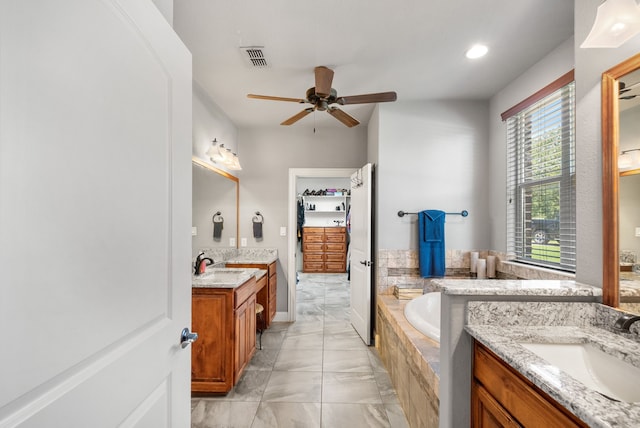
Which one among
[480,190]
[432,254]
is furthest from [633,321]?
[480,190]

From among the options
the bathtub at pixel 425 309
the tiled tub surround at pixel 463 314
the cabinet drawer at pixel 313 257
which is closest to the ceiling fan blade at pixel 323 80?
the tiled tub surround at pixel 463 314

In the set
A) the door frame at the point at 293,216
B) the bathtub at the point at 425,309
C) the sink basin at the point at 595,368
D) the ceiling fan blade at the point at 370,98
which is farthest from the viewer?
the door frame at the point at 293,216

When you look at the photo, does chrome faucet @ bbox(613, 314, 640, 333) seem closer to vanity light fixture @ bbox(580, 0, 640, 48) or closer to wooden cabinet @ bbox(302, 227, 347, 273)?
vanity light fixture @ bbox(580, 0, 640, 48)

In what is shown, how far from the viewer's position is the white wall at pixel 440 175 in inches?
125

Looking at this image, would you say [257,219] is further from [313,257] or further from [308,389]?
[313,257]

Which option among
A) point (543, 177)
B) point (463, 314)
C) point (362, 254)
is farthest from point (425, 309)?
point (463, 314)

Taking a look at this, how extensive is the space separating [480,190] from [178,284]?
3.13 metres

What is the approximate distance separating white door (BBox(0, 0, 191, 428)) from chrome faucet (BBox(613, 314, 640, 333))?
5.35ft

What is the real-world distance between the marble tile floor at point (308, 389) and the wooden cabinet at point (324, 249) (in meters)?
3.90

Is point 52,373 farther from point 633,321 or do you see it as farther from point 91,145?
point 633,321

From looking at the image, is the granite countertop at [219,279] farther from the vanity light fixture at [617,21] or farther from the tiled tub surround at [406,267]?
the vanity light fixture at [617,21]

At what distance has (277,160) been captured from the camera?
13.3 ft

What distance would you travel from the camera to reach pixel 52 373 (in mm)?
566

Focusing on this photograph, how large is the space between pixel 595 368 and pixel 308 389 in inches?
74.8
